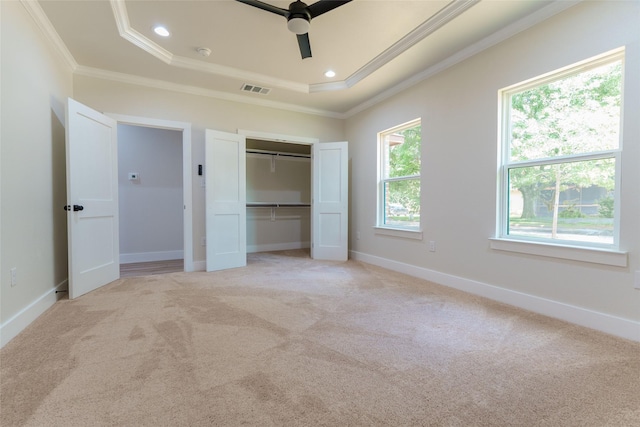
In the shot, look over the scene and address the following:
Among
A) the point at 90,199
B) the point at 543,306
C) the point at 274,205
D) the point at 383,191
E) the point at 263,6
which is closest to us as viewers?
the point at 263,6

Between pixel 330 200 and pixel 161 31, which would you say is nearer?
pixel 161 31

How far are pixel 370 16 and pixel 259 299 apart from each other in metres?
2.87

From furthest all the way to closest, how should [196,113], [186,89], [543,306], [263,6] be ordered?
[196,113] → [186,89] → [543,306] → [263,6]

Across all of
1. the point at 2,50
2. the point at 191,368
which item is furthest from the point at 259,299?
the point at 2,50

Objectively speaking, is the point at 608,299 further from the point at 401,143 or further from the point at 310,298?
the point at 401,143

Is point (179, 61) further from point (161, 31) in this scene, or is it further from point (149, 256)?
point (149, 256)

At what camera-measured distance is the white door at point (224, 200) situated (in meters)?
4.02

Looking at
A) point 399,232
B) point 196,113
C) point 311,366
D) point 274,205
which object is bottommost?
point 311,366

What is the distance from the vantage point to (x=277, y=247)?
6203 mm

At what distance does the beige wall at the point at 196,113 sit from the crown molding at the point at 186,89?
5 cm

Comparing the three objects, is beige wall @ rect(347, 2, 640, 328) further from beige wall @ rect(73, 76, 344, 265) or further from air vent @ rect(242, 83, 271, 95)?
air vent @ rect(242, 83, 271, 95)

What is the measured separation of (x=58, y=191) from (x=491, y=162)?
443 centimetres

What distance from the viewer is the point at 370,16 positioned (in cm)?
260

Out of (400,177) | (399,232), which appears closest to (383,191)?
(400,177)
